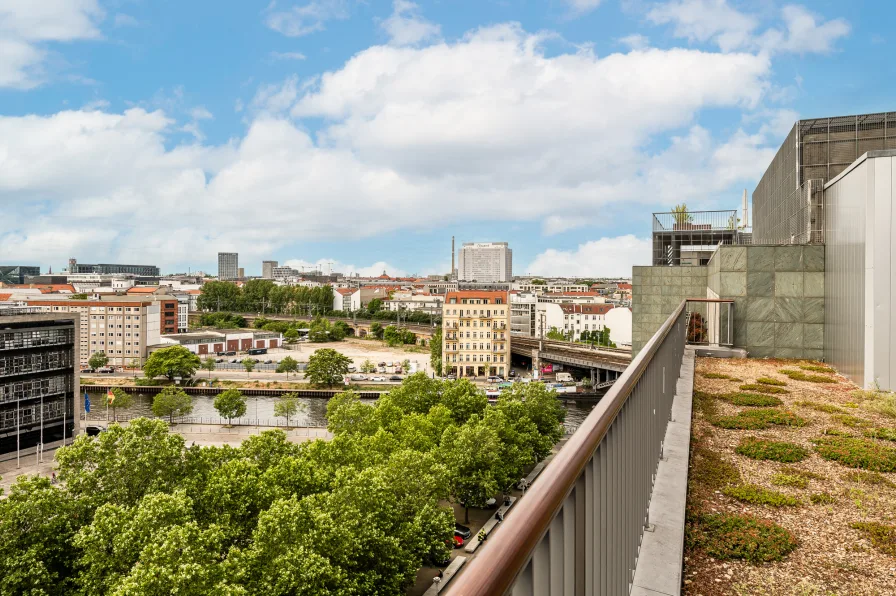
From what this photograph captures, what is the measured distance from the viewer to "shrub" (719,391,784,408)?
6.25 m

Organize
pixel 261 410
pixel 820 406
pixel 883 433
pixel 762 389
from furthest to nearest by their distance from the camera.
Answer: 1. pixel 261 410
2. pixel 762 389
3. pixel 820 406
4. pixel 883 433

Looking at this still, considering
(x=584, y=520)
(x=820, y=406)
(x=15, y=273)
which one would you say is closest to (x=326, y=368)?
(x=820, y=406)

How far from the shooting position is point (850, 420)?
5520mm

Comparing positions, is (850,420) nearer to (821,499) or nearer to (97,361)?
(821,499)

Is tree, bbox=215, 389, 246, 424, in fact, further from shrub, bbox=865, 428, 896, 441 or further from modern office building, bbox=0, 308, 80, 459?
shrub, bbox=865, 428, 896, 441

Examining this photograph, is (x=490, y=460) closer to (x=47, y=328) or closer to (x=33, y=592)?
(x=33, y=592)

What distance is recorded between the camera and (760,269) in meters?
12.1

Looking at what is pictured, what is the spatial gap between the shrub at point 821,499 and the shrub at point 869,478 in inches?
18.4

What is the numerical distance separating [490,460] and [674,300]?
9341mm

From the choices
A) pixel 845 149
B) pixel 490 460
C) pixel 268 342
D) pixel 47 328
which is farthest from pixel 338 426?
pixel 268 342

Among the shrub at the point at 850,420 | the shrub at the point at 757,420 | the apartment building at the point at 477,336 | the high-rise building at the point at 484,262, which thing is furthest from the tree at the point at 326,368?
the high-rise building at the point at 484,262

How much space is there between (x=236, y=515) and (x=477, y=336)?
139 ft

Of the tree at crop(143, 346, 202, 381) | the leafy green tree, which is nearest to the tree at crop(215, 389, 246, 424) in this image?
the tree at crop(143, 346, 202, 381)

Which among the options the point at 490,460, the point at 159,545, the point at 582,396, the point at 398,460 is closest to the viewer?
the point at 159,545
